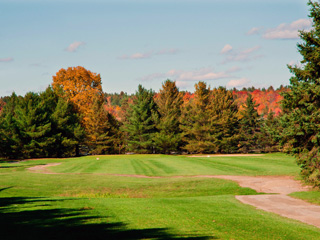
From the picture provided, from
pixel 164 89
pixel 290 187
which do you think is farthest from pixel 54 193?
pixel 164 89

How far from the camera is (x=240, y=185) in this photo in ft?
78.4

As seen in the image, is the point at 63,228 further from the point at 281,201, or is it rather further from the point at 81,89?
the point at 81,89

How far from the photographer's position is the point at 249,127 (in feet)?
227

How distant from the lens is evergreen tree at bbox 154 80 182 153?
6278 centimetres

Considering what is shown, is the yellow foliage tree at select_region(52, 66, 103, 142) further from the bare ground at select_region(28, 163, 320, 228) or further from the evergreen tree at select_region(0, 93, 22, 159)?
the bare ground at select_region(28, 163, 320, 228)

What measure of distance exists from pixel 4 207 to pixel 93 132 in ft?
164

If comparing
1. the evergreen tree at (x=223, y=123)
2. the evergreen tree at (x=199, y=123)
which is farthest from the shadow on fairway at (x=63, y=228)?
the evergreen tree at (x=223, y=123)

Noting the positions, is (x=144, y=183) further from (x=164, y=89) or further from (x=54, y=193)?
(x=164, y=89)

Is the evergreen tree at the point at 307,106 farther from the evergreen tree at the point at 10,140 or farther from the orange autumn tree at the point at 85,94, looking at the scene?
the evergreen tree at the point at 10,140

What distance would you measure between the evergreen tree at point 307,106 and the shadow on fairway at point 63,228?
1230 cm

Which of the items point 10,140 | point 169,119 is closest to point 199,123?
point 169,119

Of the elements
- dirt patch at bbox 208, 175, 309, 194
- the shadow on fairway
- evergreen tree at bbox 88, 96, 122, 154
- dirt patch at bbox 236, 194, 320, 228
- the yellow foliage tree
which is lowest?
dirt patch at bbox 208, 175, 309, 194

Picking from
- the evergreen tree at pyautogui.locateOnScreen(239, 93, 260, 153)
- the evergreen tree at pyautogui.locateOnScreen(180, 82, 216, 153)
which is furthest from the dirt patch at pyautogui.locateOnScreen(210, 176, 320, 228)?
the evergreen tree at pyautogui.locateOnScreen(239, 93, 260, 153)

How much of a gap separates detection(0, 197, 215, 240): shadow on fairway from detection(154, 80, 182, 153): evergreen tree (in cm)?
5115
